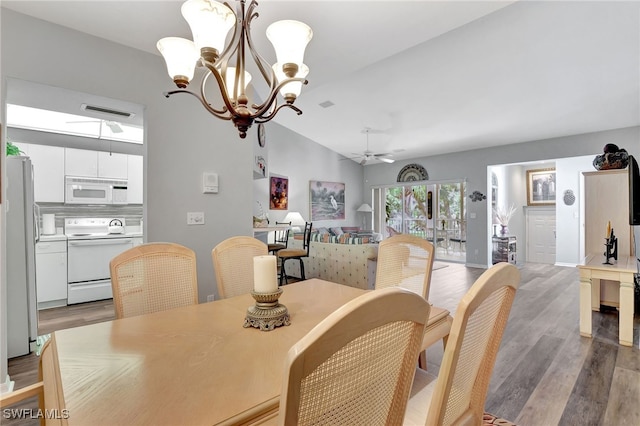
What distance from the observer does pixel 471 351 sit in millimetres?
823

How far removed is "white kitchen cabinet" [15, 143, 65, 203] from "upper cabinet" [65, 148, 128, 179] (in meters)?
0.09

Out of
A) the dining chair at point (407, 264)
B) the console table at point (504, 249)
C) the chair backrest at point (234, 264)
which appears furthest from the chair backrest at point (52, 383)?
the console table at point (504, 249)

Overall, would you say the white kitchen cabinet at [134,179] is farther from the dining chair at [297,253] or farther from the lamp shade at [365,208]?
the lamp shade at [365,208]

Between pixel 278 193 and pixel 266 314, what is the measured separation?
574 centimetres

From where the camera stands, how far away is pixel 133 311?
5.06 ft

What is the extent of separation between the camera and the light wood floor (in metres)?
1.84

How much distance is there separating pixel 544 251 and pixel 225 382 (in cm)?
891

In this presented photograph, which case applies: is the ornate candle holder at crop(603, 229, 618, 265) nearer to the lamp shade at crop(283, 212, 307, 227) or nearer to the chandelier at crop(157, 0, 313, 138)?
the chandelier at crop(157, 0, 313, 138)

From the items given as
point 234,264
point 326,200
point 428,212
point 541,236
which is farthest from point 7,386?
point 541,236

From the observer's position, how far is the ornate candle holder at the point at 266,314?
121 cm

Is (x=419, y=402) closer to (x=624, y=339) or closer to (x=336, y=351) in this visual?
(x=336, y=351)

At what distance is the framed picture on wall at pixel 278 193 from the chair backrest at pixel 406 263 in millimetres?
4933

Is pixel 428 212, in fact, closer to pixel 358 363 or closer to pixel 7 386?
pixel 7 386

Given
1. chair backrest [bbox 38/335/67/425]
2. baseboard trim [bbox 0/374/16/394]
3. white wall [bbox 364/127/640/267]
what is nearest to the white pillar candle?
chair backrest [bbox 38/335/67/425]
